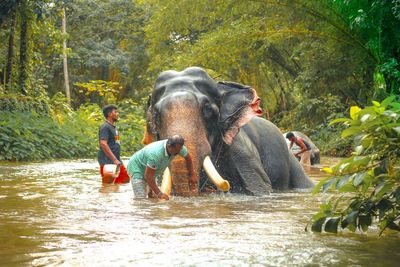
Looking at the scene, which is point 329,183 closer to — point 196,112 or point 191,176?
point 191,176

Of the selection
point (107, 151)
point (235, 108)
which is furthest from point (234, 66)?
point (235, 108)

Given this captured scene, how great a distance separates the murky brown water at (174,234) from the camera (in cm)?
421

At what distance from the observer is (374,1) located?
11016 mm

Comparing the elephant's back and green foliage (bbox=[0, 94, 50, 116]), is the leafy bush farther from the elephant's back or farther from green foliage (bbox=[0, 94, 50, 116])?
the elephant's back

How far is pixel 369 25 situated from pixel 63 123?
9.78m

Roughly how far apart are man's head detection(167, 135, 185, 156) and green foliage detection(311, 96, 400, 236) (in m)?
2.58

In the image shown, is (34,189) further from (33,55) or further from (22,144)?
(33,55)

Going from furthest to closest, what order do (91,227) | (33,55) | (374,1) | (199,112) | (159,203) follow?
(33,55), (374,1), (199,112), (159,203), (91,227)

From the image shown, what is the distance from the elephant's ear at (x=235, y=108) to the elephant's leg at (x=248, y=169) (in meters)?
0.17

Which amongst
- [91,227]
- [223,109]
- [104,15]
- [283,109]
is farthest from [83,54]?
[91,227]

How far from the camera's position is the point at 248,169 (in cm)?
855

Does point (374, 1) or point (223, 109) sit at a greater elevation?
point (374, 1)

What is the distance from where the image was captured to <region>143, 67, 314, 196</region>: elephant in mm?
7812

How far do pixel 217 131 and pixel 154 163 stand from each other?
1.23 metres
